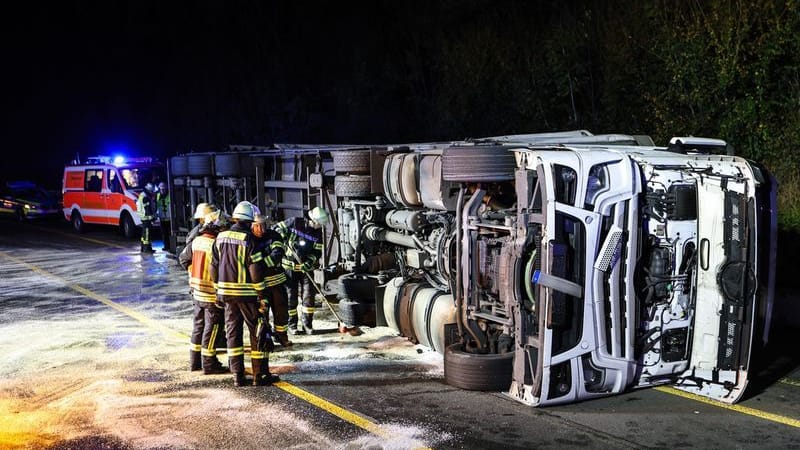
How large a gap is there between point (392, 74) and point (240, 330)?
1937cm

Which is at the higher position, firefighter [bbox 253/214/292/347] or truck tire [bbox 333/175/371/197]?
truck tire [bbox 333/175/371/197]

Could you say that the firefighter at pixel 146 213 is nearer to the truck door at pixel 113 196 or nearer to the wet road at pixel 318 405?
the truck door at pixel 113 196

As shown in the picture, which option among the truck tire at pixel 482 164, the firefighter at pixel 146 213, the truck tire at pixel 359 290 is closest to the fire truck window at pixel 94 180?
the firefighter at pixel 146 213

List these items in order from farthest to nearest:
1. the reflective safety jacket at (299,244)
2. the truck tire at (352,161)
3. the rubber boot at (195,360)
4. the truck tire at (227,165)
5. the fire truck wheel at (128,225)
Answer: the fire truck wheel at (128,225) < the truck tire at (227,165) < the truck tire at (352,161) < the reflective safety jacket at (299,244) < the rubber boot at (195,360)

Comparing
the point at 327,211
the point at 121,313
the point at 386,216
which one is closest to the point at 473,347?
the point at 386,216

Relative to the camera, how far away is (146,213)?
1681cm

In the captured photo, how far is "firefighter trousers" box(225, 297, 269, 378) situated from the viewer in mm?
6953

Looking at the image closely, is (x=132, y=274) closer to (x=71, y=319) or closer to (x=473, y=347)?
(x=71, y=319)

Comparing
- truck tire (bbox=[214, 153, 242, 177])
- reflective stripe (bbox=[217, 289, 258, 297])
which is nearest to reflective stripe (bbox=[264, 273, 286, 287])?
reflective stripe (bbox=[217, 289, 258, 297])

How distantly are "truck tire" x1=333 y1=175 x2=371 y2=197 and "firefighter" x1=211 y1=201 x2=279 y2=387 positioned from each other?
2.41 meters

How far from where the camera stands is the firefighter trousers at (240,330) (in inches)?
274

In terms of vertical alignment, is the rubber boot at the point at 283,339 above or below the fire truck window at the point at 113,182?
below

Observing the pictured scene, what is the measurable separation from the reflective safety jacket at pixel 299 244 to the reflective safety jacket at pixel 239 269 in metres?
1.24

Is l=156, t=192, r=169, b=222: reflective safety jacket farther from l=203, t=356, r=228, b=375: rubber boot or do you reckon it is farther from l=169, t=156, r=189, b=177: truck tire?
l=203, t=356, r=228, b=375: rubber boot
